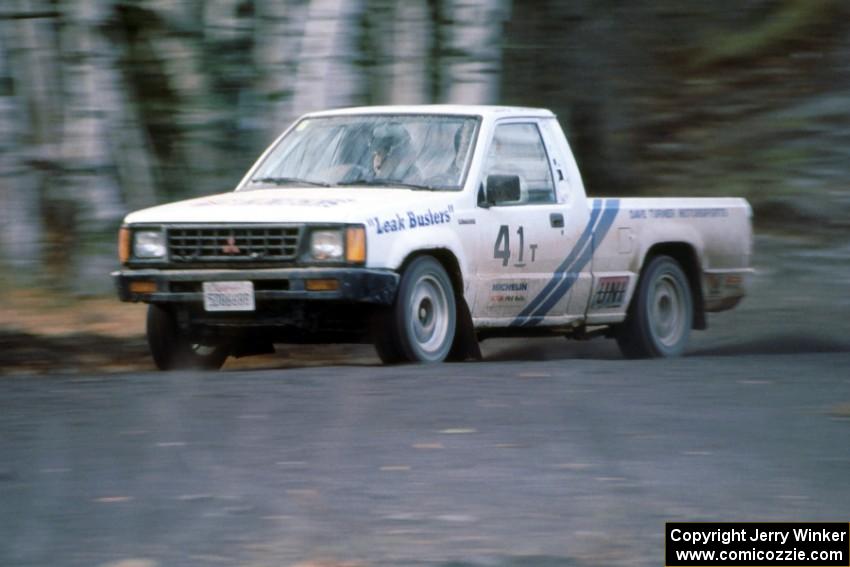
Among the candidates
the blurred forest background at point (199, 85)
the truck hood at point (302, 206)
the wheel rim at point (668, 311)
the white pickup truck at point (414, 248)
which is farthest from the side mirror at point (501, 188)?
the blurred forest background at point (199, 85)

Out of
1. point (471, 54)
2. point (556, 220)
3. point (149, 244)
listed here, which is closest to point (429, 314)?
point (556, 220)

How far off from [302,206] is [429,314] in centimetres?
101

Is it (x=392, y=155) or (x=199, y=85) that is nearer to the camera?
(x=392, y=155)

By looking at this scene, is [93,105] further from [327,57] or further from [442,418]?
[442,418]

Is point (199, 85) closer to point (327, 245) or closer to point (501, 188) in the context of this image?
point (501, 188)

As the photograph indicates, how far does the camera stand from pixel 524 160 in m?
10.4

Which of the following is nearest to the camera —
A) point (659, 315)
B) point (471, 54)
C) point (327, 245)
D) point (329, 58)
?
point (327, 245)

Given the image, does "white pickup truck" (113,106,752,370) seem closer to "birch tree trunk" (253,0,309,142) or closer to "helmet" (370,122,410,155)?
"helmet" (370,122,410,155)

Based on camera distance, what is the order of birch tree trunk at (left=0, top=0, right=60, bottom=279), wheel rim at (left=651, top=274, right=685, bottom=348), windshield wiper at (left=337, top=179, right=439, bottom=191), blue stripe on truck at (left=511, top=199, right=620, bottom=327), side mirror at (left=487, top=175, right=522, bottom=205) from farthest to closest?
birch tree trunk at (left=0, top=0, right=60, bottom=279) → wheel rim at (left=651, top=274, right=685, bottom=348) → blue stripe on truck at (left=511, top=199, right=620, bottom=327) → side mirror at (left=487, top=175, right=522, bottom=205) → windshield wiper at (left=337, top=179, right=439, bottom=191)

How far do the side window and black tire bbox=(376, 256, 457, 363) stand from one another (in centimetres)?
92

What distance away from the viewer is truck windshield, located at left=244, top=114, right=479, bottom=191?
31.9 ft

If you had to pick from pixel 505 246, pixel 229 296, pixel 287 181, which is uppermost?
pixel 287 181

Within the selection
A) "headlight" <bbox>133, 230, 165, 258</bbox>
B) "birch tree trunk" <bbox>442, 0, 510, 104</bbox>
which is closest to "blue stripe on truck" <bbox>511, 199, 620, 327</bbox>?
"headlight" <bbox>133, 230, 165, 258</bbox>

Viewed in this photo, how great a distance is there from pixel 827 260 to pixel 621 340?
17.8ft
